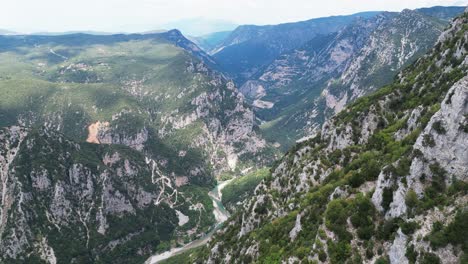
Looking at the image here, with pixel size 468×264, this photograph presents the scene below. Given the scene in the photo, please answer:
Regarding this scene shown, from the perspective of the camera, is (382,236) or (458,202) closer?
(458,202)

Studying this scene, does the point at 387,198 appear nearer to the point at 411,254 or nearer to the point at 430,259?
the point at 411,254

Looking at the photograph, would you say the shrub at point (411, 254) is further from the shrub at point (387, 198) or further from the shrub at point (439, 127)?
the shrub at point (439, 127)

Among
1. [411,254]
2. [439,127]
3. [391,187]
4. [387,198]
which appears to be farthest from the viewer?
[387,198]

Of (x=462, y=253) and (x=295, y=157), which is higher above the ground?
(x=462, y=253)

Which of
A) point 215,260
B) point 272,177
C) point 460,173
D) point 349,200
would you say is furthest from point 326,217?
point 272,177

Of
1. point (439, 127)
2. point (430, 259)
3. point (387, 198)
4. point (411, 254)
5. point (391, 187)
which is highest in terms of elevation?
point (439, 127)

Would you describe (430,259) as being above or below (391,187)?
below

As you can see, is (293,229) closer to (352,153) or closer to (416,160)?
(352,153)

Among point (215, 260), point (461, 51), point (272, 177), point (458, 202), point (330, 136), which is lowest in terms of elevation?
point (215, 260)

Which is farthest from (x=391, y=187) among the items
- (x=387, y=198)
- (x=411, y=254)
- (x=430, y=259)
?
(x=430, y=259)
